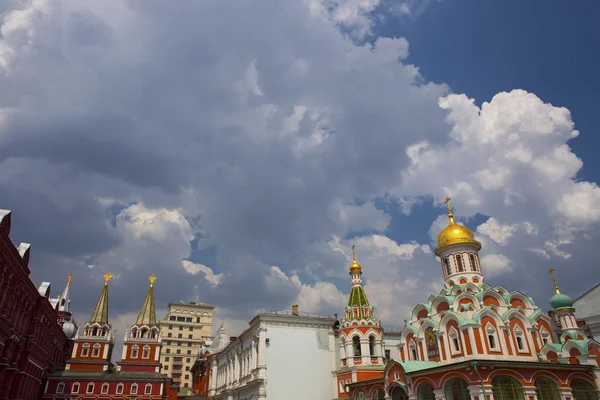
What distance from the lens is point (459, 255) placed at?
3616cm

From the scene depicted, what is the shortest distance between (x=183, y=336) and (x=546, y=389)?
86.7 meters

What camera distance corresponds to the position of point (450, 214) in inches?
1506

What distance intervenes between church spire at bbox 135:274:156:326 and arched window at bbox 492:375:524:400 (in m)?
45.5

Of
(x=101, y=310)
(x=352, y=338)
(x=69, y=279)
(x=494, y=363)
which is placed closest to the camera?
(x=494, y=363)

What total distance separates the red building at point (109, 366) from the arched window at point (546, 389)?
41.9 metres

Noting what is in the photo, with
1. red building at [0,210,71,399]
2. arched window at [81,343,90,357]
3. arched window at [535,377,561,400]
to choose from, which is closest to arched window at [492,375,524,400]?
arched window at [535,377,561,400]

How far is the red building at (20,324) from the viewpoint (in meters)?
25.7

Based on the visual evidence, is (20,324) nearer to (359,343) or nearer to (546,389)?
(359,343)

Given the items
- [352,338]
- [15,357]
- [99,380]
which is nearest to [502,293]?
[352,338]

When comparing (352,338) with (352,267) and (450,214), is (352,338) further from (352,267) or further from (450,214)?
(450,214)

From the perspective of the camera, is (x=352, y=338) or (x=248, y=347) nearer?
(x=352, y=338)

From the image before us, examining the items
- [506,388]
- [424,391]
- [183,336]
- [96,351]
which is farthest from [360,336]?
[183,336]

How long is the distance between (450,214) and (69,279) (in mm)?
60688

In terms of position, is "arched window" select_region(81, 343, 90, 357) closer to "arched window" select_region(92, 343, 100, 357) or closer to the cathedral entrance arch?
"arched window" select_region(92, 343, 100, 357)
